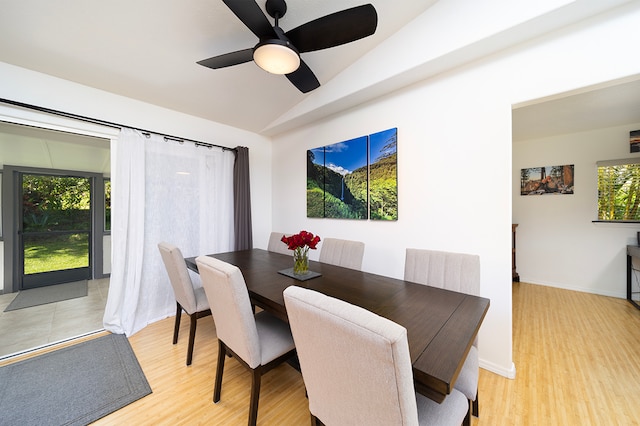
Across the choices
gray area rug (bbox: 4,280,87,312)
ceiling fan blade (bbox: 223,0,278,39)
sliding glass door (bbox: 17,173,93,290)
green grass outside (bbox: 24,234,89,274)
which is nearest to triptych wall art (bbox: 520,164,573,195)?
ceiling fan blade (bbox: 223,0,278,39)

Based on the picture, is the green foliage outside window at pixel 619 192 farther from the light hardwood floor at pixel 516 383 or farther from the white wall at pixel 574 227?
the light hardwood floor at pixel 516 383

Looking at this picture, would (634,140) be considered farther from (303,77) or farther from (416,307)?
(303,77)

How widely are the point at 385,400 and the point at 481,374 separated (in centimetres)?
173

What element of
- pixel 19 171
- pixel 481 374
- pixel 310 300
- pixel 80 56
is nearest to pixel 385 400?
pixel 310 300

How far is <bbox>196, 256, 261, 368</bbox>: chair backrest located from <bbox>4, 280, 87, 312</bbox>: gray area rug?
3.39 meters

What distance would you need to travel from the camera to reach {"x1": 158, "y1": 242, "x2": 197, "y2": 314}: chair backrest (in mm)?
1838

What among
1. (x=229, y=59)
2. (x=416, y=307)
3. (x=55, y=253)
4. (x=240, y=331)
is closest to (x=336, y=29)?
(x=229, y=59)

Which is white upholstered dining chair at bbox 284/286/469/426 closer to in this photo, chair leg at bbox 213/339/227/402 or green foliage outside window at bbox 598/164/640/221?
chair leg at bbox 213/339/227/402

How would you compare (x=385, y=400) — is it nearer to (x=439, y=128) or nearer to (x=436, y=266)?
(x=436, y=266)

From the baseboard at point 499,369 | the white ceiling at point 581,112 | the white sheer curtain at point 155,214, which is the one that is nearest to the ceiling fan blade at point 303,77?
the white sheer curtain at point 155,214

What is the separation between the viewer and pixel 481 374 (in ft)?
5.99

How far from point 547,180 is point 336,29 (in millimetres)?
4385

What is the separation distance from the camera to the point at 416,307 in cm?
123

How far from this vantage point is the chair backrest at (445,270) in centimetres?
151
